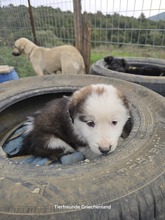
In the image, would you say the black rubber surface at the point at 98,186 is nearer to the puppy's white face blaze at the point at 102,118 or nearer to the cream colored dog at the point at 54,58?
the puppy's white face blaze at the point at 102,118

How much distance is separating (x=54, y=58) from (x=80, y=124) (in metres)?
3.61

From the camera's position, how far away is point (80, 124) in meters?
1.61

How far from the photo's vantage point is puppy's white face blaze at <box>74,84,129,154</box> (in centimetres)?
141

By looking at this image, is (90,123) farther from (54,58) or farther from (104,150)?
(54,58)

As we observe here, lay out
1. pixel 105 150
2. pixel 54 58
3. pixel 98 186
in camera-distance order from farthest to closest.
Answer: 1. pixel 54 58
2. pixel 105 150
3. pixel 98 186

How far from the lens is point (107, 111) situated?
4.80 ft

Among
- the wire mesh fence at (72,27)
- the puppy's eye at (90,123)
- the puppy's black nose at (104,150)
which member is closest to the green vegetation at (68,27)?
the wire mesh fence at (72,27)

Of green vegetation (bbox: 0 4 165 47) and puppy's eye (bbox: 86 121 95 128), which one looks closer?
puppy's eye (bbox: 86 121 95 128)

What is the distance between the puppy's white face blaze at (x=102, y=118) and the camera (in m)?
1.41

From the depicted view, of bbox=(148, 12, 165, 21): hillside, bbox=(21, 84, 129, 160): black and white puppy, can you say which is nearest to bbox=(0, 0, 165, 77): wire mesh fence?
bbox=(148, 12, 165, 21): hillside

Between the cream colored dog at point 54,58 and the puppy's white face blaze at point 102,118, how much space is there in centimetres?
283

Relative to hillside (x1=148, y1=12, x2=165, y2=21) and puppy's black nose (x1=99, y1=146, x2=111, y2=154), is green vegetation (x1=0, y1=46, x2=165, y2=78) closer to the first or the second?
hillside (x1=148, y1=12, x2=165, y2=21)

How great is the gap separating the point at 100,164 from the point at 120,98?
59 centimetres

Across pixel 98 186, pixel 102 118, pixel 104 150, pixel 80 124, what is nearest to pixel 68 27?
pixel 80 124
